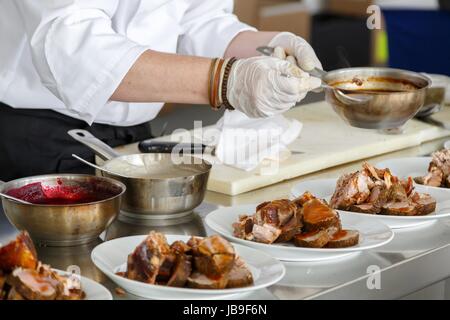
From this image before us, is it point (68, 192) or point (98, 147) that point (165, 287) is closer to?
point (68, 192)

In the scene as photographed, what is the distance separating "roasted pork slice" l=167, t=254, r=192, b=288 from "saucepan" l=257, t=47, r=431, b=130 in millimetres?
845

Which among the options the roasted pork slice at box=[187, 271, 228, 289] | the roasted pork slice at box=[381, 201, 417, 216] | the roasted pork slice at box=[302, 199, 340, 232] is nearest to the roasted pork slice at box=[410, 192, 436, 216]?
the roasted pork slice at box=[381, 201, 417, 216]

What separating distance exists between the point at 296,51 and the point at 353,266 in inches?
37.0

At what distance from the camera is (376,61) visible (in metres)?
6.92

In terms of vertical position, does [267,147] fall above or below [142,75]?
below

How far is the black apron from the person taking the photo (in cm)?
239

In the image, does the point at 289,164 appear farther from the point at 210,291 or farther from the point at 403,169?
the point at 210,291

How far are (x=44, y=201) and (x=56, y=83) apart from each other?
36 centimetres

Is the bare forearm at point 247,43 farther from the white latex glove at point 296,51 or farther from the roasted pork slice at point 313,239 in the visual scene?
the roasted pork slice at point 313,239

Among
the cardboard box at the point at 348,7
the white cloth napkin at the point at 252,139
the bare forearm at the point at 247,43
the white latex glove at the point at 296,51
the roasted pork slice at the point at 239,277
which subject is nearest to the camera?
the roasted pork slice at the point at 239,277

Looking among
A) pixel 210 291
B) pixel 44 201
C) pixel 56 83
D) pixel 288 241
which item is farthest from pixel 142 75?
pixel 210 291

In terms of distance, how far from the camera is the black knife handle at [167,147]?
7.42ft

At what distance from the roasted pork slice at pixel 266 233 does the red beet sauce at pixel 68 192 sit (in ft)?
1.04

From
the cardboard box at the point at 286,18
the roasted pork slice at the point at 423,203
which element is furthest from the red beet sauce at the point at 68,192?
the cardboard box at the point at 286,18
